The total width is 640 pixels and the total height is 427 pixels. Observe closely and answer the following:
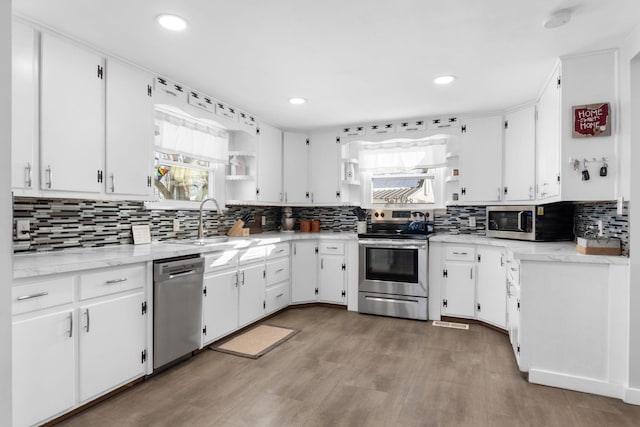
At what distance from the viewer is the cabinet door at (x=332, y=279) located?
4523 mm

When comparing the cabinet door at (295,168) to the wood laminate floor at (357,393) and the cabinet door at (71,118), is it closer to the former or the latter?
the wood laminate floor at (357,393)

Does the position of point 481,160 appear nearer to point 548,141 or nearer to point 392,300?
point 548,141

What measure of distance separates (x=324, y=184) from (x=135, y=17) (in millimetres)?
3073

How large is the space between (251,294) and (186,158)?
1.55 metres

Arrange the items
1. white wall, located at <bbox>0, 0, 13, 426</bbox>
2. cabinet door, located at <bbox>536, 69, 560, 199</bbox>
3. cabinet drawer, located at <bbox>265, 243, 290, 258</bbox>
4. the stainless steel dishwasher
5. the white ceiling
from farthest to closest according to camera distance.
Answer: cabinet drawer, located at <bbox>265, 243, 290, 258</bbox>
cabinet door, located at <bbox>536, 69, 560, 199</bbox>
the stainless steel dishwasher
the white ceiling
white wall, located at <bbox>0, 0, 13, 426</bbox>

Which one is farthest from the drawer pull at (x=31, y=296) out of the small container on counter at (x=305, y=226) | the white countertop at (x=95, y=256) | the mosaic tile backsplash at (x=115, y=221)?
the small container on counter at (x=305, y=226)

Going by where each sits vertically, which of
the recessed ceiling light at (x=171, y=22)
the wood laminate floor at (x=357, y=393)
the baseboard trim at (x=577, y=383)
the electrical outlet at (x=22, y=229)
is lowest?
the wood laminate floor at (x=357, y=393)

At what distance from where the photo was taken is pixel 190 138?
3621mm

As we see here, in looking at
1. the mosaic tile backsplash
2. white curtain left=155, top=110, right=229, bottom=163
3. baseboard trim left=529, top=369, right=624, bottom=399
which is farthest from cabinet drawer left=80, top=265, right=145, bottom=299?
baseboard trim left=529, top=369, right=624, bottom=399

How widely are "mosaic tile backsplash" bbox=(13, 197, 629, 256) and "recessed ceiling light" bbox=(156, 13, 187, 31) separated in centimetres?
145

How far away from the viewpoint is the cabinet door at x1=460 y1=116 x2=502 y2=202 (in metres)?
4.04

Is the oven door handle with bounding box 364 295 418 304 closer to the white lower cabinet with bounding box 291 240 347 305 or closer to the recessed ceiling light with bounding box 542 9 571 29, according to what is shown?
the white lower cabinet with bounding box 291 240 347 305

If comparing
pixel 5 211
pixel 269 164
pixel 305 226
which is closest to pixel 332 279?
pixel 305 226

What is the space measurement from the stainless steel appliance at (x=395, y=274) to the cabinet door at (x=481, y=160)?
727 millimetres
